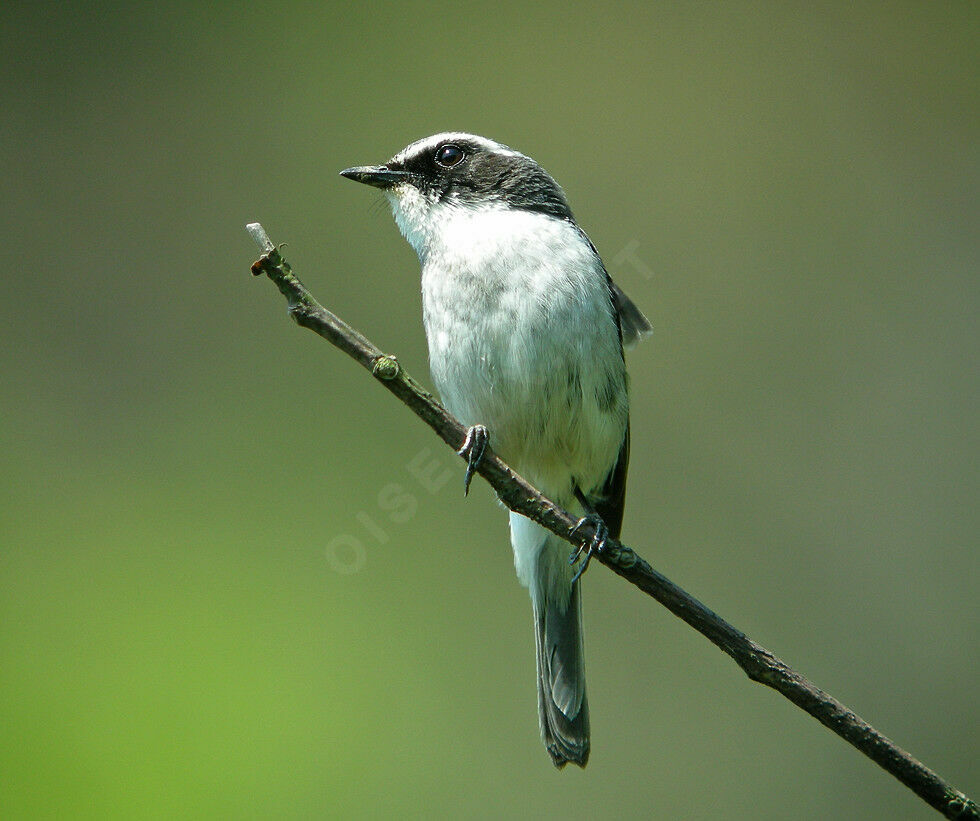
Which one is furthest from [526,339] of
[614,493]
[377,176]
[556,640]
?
[556,640]

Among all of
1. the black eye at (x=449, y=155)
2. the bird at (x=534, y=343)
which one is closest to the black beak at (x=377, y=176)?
the bird at (x=534, y=343)

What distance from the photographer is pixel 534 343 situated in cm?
255

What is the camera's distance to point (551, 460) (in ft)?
9.20

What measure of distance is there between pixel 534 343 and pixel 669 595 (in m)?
0.90

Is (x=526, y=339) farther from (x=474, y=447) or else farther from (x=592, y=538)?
(x=592, y=538)

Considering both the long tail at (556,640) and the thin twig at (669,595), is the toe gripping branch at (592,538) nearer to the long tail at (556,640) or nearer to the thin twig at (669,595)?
the thin twig at (669,595)

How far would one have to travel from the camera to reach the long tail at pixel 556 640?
2826 millimetres

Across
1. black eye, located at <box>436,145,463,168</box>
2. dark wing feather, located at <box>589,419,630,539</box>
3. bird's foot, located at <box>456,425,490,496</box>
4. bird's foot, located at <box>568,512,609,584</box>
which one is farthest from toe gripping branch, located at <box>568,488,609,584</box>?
black eye, located at <box>436,145,463,168</box>

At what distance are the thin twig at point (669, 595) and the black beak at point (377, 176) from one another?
4.33 ft

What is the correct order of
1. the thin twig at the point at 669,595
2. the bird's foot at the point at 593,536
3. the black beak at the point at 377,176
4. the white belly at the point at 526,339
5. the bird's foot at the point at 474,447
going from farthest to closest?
the black beak at the point at 377,176 → the white belly at the point at 526,339 → the bird's foot at the point at 474,447 → the bird's foot at the point at 593,536 → the thin twig at the point at 669,595

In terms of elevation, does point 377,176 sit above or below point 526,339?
above

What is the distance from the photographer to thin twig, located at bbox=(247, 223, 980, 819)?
166cm

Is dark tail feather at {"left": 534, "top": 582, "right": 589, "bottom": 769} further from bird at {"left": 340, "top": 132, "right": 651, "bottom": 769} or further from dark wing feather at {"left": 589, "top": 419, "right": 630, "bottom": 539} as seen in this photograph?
dark wing feather at {"left": 589, "top": 419, "right": 630, "bottom": 539}

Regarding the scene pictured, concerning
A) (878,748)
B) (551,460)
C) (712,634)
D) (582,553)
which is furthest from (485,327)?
(878,748)
